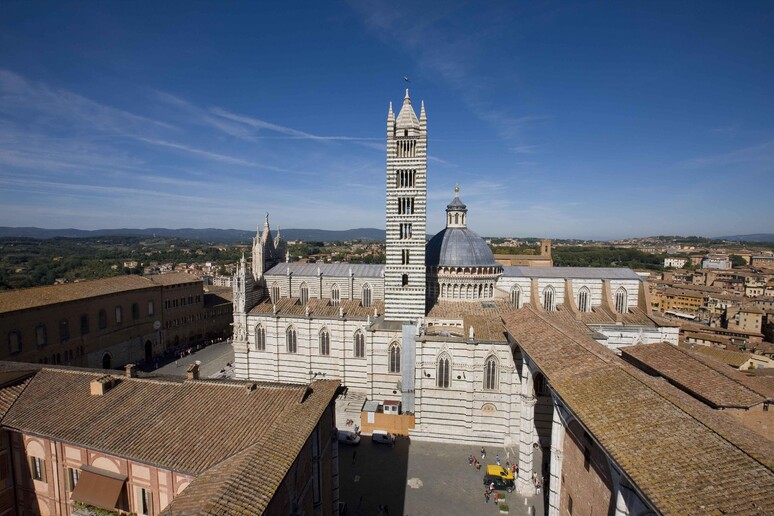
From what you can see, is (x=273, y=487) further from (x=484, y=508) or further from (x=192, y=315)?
(x=192, y=315)

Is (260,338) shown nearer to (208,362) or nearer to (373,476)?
(208,362)

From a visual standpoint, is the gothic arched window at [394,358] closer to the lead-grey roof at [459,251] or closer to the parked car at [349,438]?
the parked car at [349,438]

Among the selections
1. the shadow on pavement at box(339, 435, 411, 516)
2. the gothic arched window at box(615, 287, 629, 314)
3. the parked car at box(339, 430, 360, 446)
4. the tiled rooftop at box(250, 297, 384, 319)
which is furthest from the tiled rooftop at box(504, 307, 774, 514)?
the gothic arched window at box(615, 287, 629, 314)

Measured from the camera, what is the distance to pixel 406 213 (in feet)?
102

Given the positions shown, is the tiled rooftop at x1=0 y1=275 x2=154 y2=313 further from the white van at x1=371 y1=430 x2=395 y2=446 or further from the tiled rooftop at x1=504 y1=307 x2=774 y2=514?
the tiled rooftop at x1=504 y1=307 x2=774 y2=514

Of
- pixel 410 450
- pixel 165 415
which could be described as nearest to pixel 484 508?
pixel 410 450

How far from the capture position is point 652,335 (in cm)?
3175

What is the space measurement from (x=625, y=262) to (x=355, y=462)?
140593 mm

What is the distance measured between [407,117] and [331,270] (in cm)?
1669

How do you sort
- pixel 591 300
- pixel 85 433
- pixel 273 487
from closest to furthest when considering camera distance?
pixel 273 487, pixel 85 433, pixel 591 300

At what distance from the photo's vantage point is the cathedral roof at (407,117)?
30.4 meters

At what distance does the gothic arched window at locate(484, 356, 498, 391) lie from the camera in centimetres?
2639

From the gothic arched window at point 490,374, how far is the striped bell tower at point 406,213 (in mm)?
6792

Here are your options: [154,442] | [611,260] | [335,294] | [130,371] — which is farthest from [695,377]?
[611,260]
